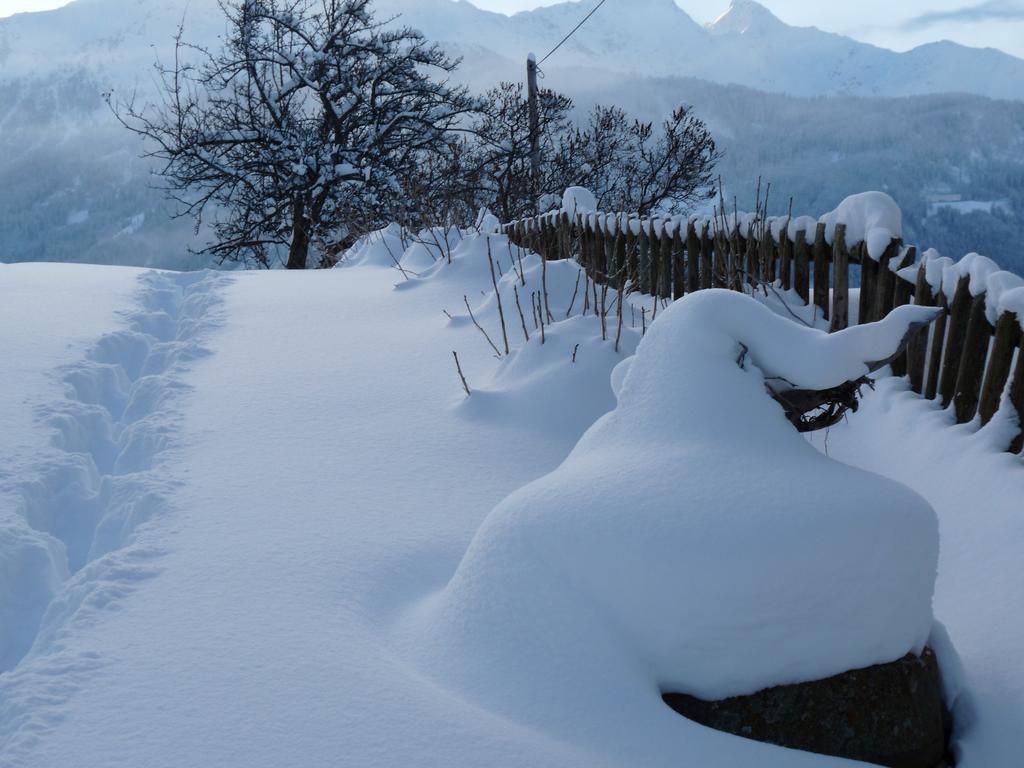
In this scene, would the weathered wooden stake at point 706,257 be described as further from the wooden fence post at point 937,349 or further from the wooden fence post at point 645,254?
the wooden fence post at point 937,349

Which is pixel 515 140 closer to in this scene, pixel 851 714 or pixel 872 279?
pixel 872 279

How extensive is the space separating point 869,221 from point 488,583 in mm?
3672

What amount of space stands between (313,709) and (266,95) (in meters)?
15.9

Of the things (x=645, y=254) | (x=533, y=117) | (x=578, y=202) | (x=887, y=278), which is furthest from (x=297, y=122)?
(x=887, y=278)

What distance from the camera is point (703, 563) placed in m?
1.92

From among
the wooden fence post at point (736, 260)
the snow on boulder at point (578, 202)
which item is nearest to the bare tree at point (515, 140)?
the snow on boulder at point (578, 202)

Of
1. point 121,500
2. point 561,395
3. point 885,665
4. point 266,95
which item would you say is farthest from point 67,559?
point 266,95

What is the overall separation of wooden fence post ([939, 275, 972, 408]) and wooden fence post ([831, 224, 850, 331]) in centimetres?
104

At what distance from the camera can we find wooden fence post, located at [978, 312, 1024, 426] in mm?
3410

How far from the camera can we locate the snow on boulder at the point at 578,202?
8.25 metres

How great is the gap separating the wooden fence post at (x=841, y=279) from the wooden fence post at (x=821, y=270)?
0.43ft

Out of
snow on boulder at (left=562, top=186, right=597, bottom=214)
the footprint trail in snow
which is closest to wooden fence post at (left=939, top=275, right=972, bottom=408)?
the footprint trail in snow

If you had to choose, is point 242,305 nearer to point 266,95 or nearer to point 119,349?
point 119,349

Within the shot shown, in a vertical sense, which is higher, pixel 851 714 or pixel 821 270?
pixel 821 270
